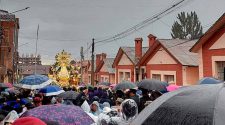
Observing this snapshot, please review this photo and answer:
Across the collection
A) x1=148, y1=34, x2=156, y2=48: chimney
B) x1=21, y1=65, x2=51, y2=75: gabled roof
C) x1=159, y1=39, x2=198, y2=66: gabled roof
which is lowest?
x1=21, y1=65, x2=51, y2=75: gabled roof

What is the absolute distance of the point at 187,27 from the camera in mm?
61906

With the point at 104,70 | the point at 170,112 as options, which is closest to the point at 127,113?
the point at 170,112

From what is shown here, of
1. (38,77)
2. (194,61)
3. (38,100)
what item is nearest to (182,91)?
(38,100)

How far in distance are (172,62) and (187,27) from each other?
36507 mm

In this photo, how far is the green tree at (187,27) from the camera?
61312 millimetres

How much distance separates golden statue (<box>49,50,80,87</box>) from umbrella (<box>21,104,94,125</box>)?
58.2ft

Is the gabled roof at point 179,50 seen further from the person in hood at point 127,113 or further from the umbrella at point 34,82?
the person in hood at point 127,113

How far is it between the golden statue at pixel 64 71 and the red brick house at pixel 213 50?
7297 mm

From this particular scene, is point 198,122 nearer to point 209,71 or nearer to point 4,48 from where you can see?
point 209,71

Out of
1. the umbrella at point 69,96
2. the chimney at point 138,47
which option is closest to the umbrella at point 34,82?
the umbrella at point 69,96

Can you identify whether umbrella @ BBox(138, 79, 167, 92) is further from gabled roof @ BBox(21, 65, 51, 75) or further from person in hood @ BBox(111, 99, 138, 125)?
gabled roof @ BBox(21, 65, 51, 75)

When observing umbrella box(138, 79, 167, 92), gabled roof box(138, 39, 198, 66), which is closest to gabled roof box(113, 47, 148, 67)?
gabled roof box(138, 39, 198, 66)

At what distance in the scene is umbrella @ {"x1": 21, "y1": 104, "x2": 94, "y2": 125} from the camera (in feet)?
16.4

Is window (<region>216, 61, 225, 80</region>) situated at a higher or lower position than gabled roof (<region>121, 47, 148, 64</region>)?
lower
